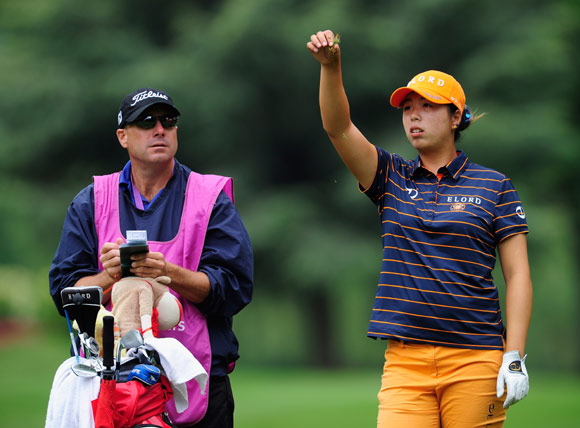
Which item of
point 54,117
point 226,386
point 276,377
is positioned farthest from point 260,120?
point 226,386

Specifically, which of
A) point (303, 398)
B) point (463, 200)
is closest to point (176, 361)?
point (463, 200)

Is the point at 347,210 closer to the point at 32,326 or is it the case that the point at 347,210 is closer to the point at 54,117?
the point at 54,117

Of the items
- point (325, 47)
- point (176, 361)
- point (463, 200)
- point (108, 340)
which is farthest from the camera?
point (463, 200)

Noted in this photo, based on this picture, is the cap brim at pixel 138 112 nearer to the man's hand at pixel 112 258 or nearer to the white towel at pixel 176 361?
the man's hand at pixel 112 258

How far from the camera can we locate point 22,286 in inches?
1147

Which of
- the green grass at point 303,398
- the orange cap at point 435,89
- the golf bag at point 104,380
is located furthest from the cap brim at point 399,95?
the green grass at point 303,398

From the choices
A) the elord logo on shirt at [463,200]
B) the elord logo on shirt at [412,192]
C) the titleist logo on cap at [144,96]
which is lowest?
the elord logo on shirt at [463,200]

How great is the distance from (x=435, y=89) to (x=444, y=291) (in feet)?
2.86

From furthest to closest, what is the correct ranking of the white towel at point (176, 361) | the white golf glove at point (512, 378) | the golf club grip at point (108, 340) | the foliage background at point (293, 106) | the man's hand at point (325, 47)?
1. the foliage background at point (293, 106)
2. the man's hand at point (325, 47)
3. the white golf glove at point (512, 378)
4. the white towel at point (176, 361)
5. the golf club grip at point (108, 340)

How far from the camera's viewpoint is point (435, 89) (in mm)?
3826

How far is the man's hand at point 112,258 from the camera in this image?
3361 mm

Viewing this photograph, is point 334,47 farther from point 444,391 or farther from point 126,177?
point 444,391

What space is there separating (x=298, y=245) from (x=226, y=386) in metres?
14.0

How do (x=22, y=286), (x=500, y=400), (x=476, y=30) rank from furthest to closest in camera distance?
(x=22, y=286)
(x=476, y=30)
(x=500, y=400)
